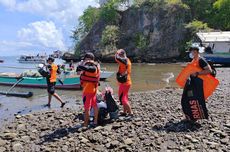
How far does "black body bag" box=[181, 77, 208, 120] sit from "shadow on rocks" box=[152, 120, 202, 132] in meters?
0.21

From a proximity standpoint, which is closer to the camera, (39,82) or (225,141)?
(225,141)

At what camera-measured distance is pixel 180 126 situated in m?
8.98

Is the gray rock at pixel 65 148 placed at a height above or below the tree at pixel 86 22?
below

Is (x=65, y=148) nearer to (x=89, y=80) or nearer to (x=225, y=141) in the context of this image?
(x=89, y=80)

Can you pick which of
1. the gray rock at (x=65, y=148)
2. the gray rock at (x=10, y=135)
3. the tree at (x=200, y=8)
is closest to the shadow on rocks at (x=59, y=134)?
the gray rock at (x=65, y=148)

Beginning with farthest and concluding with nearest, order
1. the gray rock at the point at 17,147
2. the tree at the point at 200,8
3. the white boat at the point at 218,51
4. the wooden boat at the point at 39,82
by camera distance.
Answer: the tree at the point at 200,8 → the white boat at the point at 218,51 → the wooden boat at the point at 39,82 → the gray rock at the point at 17,147

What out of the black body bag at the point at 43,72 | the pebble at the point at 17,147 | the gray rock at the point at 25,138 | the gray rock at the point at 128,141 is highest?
the black body bag at the point at 43,72

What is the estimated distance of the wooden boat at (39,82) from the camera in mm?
23578

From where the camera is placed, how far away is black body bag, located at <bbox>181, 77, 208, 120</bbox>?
9141 mm

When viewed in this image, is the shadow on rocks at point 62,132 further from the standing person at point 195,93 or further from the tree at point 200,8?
the tree at point 200,8

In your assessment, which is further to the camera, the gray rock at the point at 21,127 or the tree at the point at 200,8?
the tree at the point at 200,8

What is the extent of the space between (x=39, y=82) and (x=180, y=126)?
1704 cm

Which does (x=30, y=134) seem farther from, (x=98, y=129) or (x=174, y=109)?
(x=174, y=109)

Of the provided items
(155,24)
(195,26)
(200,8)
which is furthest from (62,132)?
(200,8)
